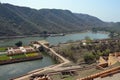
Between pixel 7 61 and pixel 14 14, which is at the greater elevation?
pixel 14 14

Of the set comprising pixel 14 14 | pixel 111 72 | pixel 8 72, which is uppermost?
pixel 14 14

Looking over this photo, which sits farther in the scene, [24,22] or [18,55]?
[24,22]

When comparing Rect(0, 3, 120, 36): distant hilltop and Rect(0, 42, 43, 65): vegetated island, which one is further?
Rect(0, 3, 120, 36): distant hilltop

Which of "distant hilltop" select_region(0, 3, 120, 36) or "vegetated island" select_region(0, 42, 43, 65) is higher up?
"distant hilltop" select_region(0, 3, 120, 36)

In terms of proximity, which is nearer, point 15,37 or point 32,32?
point 15,37

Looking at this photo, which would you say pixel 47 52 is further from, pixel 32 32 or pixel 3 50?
pixel 32 32

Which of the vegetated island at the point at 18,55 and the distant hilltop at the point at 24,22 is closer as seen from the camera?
the vegetated island at the point at 18,55

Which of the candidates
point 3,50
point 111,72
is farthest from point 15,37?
point 111,72

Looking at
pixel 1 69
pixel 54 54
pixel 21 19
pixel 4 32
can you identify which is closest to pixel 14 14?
pixel 21 19

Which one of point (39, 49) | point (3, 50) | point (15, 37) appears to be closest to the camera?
point (3, 50)

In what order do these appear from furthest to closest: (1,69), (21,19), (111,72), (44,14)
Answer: (44,14) < (21,19) < (1,69) < (111,72)

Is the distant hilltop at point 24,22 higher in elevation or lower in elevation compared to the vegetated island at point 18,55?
higher
